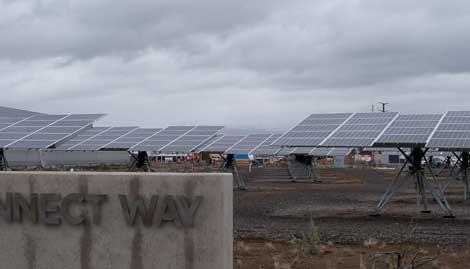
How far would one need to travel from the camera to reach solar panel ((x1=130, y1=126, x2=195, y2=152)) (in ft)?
109

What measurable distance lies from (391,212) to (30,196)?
1590cm

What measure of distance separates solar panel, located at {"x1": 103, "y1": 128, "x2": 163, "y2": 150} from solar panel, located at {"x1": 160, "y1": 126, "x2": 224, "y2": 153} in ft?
6.11

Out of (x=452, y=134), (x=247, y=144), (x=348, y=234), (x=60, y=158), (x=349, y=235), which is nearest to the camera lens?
(x=349, y=235)

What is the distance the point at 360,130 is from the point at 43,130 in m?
17.1

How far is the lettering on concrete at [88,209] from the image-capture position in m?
8.65

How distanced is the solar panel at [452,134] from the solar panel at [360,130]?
169cm

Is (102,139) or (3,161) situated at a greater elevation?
(102,139)

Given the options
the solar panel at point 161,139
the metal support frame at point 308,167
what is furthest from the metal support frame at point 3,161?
the metal support frame at point 308,167

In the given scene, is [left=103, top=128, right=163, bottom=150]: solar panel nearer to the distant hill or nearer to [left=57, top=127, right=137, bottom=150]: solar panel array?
[left=57, top=127, right=137, bottom=150]: solar panel array

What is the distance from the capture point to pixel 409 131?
2019 centimetres

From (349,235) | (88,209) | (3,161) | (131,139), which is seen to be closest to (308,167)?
(131,139)

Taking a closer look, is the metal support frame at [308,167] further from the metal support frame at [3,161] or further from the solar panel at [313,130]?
the solar panel at [313,130]

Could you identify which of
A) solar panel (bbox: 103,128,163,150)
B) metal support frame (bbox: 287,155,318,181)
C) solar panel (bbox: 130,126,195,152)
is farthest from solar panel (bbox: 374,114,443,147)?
metal support frame (bbox: 287,155,318,181)

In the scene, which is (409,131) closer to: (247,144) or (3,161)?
(3,161)
